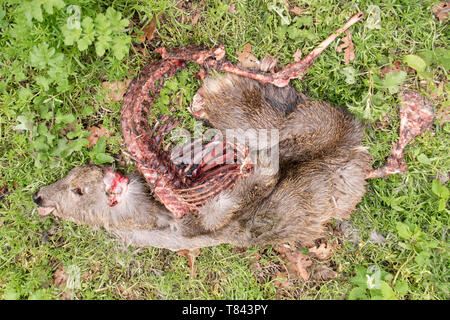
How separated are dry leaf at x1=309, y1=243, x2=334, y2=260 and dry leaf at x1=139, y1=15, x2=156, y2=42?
3.45 meters

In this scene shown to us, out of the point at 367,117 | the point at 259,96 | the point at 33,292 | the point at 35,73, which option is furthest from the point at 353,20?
the point at 33,292

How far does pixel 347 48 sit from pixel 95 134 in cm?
344

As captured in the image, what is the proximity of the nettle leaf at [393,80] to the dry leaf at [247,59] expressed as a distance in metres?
1.57

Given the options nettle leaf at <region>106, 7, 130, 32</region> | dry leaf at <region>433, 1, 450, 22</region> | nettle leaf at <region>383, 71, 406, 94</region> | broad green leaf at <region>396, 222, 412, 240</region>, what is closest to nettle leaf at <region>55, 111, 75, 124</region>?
nettle leaf at <region>106, 7, 130, 32</region>

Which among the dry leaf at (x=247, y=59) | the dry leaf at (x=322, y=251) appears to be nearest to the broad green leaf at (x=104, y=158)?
the dry leaf at (x=247, y=59)

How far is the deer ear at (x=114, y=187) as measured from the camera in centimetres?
399

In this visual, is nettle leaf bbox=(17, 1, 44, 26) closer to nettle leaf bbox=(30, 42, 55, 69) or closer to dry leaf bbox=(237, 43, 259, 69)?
nettle leaf bbox=(30, 42, 55, 69)

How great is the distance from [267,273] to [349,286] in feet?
3.54

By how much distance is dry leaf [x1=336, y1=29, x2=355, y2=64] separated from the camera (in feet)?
13.8

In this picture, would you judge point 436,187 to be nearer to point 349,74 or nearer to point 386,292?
point 386,292

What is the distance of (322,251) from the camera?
450 cm

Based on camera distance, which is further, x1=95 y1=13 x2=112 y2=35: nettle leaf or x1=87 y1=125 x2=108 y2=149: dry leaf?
x1=87 y1=125 x2=108 y2=149: dry leaf

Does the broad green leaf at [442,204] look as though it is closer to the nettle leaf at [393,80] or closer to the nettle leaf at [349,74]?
the nettle leaf at [393,80]

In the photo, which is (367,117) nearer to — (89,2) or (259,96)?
(259,96)
